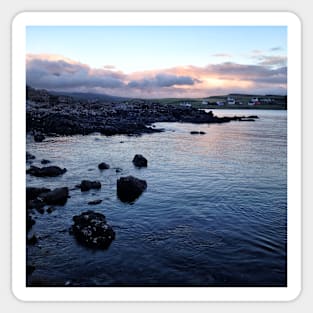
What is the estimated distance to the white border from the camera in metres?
5.03

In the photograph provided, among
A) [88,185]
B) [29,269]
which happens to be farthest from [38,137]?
[29,269]

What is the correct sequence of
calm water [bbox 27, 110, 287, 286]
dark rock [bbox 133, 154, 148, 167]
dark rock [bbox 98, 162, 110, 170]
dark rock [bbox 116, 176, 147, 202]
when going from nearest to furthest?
calm water [bbox 27, 110, 287, 286] < dark rock [bbox 116, 176, 147, 202] < dark rock [bbox 98, 162, 110, 170] < dark rock [bbox 133, 154, 148, 167]

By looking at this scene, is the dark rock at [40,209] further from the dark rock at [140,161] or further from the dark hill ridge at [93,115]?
the dark rock at [140,161]

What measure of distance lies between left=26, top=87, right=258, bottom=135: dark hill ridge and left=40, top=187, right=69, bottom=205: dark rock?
132 centimetres

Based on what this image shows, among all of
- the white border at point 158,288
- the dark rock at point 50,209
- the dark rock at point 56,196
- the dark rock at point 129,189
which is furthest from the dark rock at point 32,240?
the dark rock at point 129,189

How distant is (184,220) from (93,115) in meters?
5.74

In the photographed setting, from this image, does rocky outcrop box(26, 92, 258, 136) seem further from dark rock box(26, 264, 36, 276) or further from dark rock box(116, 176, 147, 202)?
dark rock box(26, 264, 36, 276)

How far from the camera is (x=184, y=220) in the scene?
7.48 m

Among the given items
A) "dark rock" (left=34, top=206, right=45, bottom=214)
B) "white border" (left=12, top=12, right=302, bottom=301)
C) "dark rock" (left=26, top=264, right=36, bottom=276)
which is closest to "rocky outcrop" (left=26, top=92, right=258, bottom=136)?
"white border" (left=12, top=12, right=302, bottom=301)

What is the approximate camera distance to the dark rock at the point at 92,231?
6.52 meters

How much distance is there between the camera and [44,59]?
600 centimetres

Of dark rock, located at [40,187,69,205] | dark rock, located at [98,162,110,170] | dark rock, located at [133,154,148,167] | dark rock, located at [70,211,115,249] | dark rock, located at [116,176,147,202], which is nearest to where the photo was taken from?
dark rock, located at [70,211,115,249]

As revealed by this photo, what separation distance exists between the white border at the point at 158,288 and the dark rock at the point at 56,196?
2.80m
